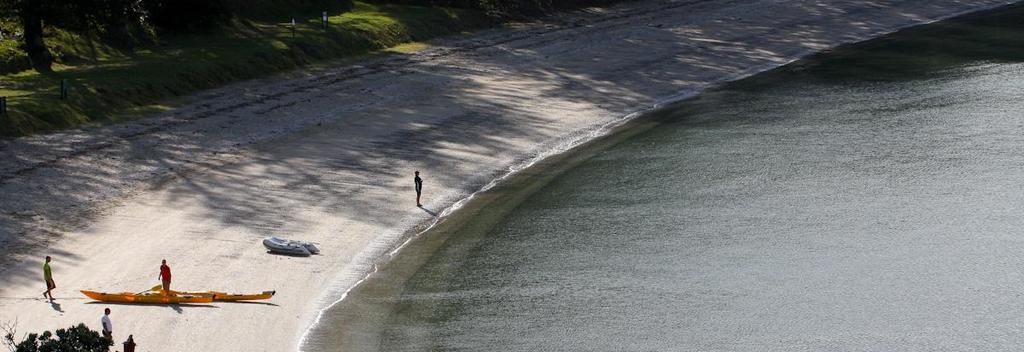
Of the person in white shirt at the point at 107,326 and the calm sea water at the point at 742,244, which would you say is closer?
the person in white shirt at the point at 107,326

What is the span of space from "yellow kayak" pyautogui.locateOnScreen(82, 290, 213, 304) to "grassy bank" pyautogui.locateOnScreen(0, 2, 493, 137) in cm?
1840

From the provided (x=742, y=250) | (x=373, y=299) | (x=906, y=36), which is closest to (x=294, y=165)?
(x=373, y=299)

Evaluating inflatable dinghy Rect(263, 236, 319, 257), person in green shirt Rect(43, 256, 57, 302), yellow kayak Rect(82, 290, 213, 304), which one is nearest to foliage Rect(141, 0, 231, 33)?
inflatable dinghy Rect(263, 236, 319, 257)

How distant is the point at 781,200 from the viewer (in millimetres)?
49531

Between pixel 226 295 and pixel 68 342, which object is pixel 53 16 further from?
pixel 68 342

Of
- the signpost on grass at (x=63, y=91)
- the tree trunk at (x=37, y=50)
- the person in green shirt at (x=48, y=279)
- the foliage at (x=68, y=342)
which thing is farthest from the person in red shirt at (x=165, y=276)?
the tree trunk at (x=37, y=50)

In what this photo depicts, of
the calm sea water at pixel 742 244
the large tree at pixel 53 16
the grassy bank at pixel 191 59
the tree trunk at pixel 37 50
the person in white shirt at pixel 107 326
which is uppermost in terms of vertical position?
the large tree at pixel 53 16

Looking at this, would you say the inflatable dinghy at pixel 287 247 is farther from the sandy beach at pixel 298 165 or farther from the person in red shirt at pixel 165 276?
the person in red shirt at pixel 165 276

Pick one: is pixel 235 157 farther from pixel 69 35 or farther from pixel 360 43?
pixel 360 43

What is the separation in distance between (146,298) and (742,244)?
1943cm

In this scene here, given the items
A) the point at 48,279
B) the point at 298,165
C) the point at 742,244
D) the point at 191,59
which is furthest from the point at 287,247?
the point at 191,59

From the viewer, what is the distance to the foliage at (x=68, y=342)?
2927cm

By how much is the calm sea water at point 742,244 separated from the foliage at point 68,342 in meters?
6.08

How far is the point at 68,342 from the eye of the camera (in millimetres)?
29578
